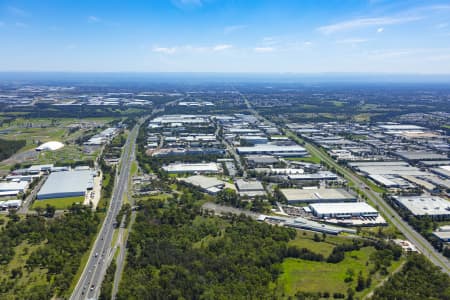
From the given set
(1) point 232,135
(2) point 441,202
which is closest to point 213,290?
(2) point 441,202

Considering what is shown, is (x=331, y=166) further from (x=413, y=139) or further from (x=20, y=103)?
(x=20, y=103)

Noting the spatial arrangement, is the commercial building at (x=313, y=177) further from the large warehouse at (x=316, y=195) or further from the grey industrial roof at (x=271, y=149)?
the grey industrial roof at (x=271, y=149)

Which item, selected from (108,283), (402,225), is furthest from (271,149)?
(108,283)

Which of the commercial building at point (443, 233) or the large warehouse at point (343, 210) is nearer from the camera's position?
the commercial building at point (443, 233)

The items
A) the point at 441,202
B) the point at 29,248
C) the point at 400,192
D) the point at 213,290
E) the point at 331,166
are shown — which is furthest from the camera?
the point at 331,166

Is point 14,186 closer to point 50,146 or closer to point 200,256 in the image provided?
point 50,146

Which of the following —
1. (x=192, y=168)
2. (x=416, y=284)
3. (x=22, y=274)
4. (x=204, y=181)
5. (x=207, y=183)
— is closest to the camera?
(x=416, y=284)

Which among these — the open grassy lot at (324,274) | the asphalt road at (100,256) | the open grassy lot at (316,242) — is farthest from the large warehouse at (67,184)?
the open grassy lot at (324,274)
